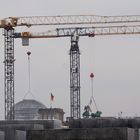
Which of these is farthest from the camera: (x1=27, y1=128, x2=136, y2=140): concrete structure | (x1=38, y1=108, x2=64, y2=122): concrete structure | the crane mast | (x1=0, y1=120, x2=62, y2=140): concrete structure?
(x1=38, y1=108, x2=64, y2=122): concrete structure

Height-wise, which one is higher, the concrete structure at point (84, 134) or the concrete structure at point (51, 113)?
the concrete structure at point (51, 113)

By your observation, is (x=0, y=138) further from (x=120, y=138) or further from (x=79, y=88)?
(x=79, y=88)

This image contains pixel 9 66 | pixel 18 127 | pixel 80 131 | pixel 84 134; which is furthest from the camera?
pixel 9 66

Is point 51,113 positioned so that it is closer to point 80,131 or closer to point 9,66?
point 9,66

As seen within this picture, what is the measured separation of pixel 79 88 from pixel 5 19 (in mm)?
18084

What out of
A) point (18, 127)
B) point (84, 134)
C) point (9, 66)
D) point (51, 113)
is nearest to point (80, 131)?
point (84, 134)

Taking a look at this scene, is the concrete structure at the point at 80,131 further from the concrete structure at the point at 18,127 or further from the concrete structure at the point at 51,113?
the concrete structure at the point at 51,113

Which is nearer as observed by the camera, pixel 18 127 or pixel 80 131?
pixel 80 131

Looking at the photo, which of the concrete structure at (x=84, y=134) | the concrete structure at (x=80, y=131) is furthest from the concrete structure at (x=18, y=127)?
the concrete structure at (x=84, y=134)

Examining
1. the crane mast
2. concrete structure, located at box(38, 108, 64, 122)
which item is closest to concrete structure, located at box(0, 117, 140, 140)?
the crane mast

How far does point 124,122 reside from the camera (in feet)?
138

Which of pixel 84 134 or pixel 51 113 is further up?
pixel 51 113

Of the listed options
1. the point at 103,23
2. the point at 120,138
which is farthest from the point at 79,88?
the point at 120,138

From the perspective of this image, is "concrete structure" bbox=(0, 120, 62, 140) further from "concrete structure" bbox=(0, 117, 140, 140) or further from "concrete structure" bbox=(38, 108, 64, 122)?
"concrete structure" bbox=(38, 108, 64, 122)
